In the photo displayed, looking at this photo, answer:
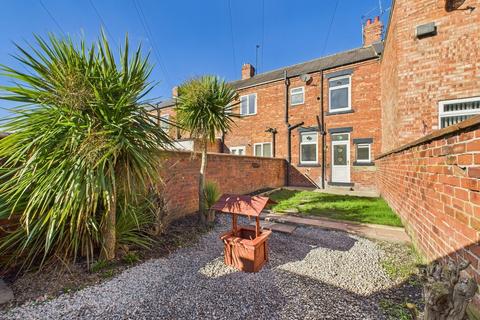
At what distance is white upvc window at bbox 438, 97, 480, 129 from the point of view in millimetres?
5344

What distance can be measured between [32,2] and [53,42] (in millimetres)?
3411

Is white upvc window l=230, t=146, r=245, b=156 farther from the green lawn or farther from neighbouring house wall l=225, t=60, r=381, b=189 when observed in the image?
the green lawn

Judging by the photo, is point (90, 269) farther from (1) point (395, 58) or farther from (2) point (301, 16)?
(2) point (301, 16)

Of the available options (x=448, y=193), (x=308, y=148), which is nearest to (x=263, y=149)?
(x=308, y=148)

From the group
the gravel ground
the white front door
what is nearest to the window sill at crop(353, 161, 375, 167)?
the white front door

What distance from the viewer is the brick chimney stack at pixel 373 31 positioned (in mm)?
11266

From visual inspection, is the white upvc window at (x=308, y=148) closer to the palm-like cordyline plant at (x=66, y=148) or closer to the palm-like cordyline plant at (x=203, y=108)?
the palm-like cordyline plant at (x=203, y=108)

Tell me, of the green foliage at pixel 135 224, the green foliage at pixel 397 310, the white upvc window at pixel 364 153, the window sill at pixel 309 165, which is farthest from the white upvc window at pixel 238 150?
the green foliage at pixel 397 310

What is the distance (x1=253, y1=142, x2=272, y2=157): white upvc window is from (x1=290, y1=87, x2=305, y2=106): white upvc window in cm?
270

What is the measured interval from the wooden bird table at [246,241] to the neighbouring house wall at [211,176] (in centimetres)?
120

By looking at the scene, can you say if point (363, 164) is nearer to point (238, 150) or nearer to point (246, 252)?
point (238, 150)

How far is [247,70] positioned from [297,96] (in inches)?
242

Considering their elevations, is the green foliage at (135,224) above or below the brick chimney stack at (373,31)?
below

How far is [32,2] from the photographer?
4594 millimetres
